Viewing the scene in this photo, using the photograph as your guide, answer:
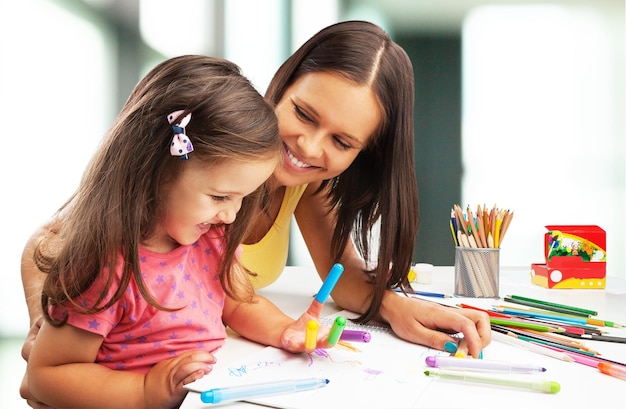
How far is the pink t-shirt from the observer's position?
0.80 meters

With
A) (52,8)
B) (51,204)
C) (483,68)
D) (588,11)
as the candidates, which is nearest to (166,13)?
(52,8)

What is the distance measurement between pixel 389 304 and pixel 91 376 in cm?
47

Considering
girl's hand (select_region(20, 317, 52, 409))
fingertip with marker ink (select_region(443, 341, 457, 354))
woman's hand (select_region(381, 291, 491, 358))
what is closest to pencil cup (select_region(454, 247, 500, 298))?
woman's hand (select_region(381, 291, 491, 358))

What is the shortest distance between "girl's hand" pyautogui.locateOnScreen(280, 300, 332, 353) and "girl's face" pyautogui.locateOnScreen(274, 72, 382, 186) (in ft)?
0.88

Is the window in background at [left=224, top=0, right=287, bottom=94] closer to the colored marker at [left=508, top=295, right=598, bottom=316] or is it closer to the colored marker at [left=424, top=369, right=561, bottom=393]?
the colored marker at [left=508, top=295, right=598, bottom=316]

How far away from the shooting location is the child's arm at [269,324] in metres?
0.87

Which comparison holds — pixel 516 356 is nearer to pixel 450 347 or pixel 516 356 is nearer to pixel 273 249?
pixel 450 347

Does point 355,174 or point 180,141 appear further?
point 355,174

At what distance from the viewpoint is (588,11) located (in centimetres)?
353

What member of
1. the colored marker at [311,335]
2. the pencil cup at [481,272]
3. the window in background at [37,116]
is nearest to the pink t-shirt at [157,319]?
the colored marker at [311,335]

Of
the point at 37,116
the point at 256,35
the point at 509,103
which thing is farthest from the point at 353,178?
the point at 509,103

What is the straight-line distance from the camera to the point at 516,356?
90cm

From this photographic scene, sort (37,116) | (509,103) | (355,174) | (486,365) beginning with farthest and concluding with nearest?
(509,103) < (37,116) < (355,174) < (486,365)

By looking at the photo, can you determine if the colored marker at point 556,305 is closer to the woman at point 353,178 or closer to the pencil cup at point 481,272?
the pencil cup at point 481,272
